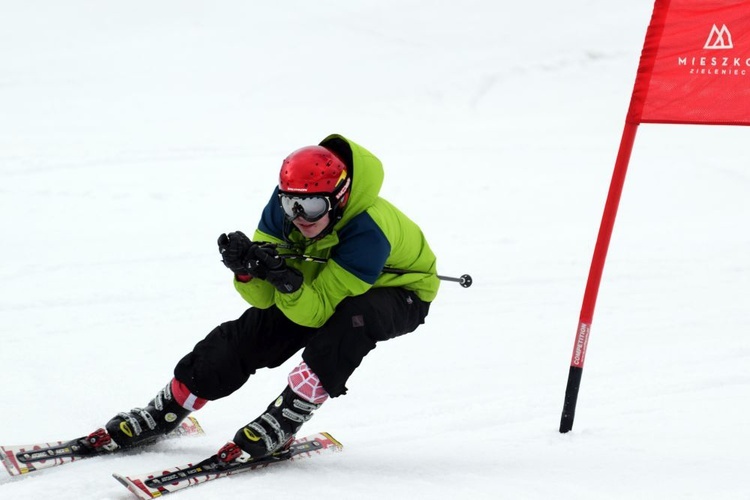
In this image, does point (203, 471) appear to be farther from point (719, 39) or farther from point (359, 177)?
point (719, 39)

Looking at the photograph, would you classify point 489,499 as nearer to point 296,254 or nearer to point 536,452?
point 536,452

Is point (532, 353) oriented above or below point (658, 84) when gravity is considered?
below

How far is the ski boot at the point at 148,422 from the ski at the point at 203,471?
476mm

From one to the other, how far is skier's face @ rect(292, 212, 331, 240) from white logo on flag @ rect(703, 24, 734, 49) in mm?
1976

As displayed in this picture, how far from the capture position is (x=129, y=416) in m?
4.66

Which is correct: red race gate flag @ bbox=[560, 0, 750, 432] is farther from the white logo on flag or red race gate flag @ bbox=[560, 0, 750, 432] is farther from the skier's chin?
the skier's chin

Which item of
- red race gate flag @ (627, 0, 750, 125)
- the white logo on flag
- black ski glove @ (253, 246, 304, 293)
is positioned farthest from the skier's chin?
the white logo on flag

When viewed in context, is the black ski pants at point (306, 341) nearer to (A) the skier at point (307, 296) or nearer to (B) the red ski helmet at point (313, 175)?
(A) the skier at point (307, 296)

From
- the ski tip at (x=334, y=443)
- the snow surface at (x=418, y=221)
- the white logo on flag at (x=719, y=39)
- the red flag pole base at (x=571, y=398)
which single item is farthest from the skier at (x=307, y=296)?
the white logo on flag at (x=719, y=39)

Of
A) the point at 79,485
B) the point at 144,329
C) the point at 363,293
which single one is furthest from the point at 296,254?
the point at 144,329

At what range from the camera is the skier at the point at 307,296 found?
14.0 feet

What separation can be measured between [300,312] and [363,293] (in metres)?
0.32

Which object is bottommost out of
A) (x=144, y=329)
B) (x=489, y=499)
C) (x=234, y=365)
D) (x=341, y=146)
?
(x=489, y=499)

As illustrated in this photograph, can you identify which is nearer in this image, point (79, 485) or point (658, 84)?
point (79, 485)
